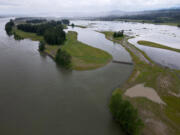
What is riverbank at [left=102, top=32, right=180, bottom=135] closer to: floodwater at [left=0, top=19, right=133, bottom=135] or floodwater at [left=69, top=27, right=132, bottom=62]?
floodwater at [left=0, top=19, right=133, bottom=135]

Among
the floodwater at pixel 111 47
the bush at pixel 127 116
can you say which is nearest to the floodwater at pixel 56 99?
the bush at pixel 127 116

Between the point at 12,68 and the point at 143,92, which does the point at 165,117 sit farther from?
the point at 12,68

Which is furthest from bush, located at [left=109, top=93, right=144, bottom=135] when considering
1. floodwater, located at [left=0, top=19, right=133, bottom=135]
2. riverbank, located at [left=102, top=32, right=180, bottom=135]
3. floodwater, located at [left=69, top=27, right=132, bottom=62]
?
floodwater, located at [left=69, top=27, right=132, bottom=62]

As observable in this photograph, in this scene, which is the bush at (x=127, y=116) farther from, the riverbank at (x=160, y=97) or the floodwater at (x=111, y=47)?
the floodwater at (x=111, y=47)

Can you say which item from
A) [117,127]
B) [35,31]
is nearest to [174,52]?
[117,127]

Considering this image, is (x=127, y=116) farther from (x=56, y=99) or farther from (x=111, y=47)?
(x=111, y=47)

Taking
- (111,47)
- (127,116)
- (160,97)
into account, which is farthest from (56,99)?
(111,47)
